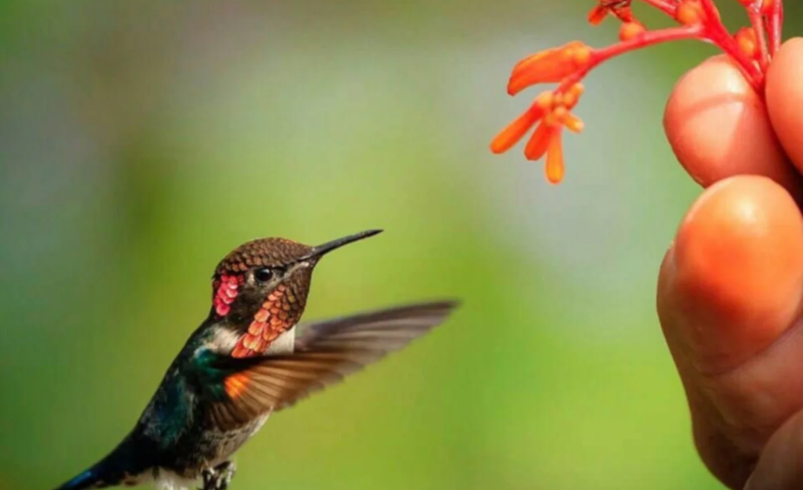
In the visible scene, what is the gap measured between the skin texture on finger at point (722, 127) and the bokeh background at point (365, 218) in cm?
53

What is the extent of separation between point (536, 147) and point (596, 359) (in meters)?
0.62

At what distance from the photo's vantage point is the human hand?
13.2 inches

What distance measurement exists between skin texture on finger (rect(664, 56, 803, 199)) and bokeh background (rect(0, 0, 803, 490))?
0.53 meters

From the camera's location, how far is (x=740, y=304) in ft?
1.15

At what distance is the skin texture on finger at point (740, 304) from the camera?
13.2 inches

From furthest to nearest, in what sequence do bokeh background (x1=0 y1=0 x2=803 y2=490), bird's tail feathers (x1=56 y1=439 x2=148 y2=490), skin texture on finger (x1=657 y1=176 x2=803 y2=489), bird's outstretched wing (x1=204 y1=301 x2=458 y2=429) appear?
bokeh background (x1=0 y1=0 x2=803 y2=490) < bird's tail feathers (x1=56 y1=439 x2=148 y2=490) < bird's outstretched wing (x1=204 y1=301 x2=458 y2=429) < skin texture on finger (x1=657 y1=176 x2=803 y2=489)

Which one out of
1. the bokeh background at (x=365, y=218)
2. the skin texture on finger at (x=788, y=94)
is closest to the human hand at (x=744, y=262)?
the skin texture on finger at (x=788, y=94)

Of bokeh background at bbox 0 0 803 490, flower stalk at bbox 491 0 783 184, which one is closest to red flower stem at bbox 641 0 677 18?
flower stalk at bbox 491 0 783 184

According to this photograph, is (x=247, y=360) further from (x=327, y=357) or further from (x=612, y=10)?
(x=612, y=10)

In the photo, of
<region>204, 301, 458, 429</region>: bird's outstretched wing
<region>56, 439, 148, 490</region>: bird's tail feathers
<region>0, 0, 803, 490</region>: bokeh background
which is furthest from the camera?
<region>0, 0, 803, 490</region>: bokeh background

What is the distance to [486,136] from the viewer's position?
0.98 meters

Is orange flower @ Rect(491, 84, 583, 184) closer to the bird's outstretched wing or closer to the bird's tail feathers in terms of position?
the bird's outstretched wing

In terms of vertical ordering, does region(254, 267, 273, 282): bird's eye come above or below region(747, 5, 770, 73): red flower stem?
below

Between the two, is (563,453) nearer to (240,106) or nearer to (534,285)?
(534,285)
